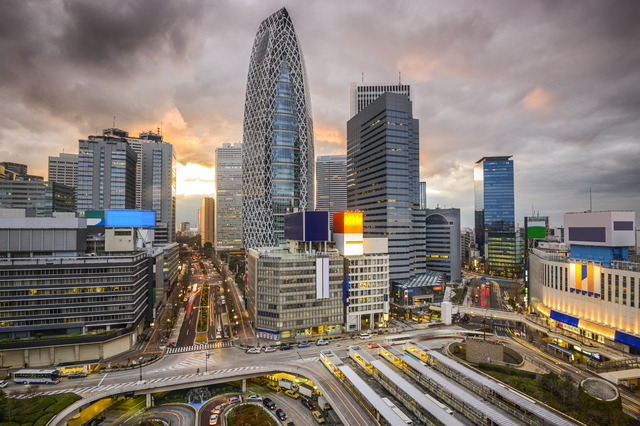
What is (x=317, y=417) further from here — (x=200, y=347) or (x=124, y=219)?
(x=124, y=219)

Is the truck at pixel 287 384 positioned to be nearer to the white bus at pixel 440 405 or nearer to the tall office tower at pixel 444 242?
the white bus at pixel 440 405

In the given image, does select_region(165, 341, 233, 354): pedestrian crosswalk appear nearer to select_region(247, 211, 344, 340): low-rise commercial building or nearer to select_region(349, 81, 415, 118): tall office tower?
select_region(247, 211, 344, 340): low-rise commercial building

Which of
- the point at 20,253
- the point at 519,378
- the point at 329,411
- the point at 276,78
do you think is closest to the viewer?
the point at 329,411

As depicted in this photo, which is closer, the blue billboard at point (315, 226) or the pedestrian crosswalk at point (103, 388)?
the pedestrian crosswalk at point (103, 388)

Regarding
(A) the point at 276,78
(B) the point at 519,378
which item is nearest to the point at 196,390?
(B) the point at 519,378

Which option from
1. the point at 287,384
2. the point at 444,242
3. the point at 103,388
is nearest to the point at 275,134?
the point at 444,242

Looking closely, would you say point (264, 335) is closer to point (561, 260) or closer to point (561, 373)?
point (561, 373)

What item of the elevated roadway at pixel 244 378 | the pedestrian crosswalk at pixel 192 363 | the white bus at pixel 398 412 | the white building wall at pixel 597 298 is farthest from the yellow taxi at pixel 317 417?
the white building wall at pixel 597 298

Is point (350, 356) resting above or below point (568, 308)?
below
